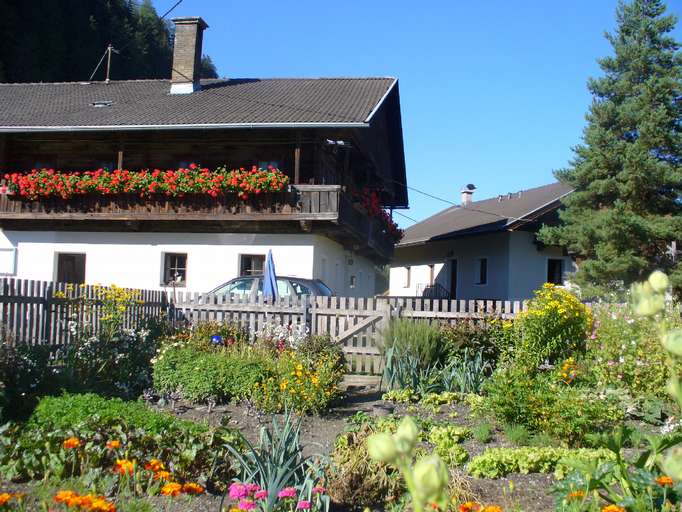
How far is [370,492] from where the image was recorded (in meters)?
5.42

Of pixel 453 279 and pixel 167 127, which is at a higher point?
pixel 167 127

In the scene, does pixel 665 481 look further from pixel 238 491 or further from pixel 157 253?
pixel 157 253

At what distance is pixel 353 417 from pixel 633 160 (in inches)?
707

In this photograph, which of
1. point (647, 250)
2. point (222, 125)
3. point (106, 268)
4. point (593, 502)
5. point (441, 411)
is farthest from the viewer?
Result: point (647, 250)

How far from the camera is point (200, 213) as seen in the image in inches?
758

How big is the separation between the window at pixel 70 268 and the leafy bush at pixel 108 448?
54.8ft

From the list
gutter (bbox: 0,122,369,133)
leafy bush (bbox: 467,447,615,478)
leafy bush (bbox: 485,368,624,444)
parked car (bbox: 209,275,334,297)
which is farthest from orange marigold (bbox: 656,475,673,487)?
gutter (bbox: 0,122,369,133)

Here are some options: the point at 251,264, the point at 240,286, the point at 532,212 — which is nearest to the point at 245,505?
the point at 240,286

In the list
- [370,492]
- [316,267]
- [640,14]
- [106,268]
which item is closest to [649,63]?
[640,14]

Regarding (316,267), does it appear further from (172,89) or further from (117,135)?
(172,89)

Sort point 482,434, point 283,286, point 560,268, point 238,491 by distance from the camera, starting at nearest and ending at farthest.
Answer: point 238,491 → point 482,434 → point 283,286 → point 560,268

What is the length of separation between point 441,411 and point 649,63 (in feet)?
62.8

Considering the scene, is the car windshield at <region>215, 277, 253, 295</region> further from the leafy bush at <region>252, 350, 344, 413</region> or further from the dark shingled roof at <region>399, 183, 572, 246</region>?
the dark shingled roof at <region>399, 183, 572, 246</region>

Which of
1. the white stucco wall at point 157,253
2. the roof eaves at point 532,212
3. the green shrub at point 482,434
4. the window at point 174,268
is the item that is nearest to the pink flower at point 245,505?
the green shrub at point 482,434
